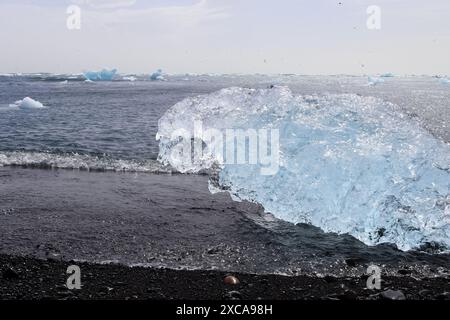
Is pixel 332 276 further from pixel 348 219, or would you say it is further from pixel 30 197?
pixel 30 197

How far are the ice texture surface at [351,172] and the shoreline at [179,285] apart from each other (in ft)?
5.58

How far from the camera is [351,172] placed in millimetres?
8125

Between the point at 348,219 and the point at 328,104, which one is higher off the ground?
the point at 328,104

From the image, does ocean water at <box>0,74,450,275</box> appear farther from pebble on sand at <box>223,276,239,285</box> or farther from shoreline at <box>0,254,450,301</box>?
pebble on sand at <box>223,276,239,285</box>

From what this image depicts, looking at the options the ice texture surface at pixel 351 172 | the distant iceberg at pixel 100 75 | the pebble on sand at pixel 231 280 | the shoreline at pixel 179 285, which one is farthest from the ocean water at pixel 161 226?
the distant iceberg at pixel 100 75

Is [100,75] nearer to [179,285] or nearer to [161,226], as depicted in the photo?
[161,226]

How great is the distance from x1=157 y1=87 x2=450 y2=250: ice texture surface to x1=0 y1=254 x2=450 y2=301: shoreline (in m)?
1.70

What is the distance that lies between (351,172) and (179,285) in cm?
448

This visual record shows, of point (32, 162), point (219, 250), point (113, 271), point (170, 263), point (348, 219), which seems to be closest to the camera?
point (113, 271)

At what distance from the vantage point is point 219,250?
6.94 meters

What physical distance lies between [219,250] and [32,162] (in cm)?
1032

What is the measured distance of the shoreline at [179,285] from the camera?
5258 millimetres

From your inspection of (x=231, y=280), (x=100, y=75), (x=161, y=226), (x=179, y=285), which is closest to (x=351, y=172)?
(x=231, y=280)
